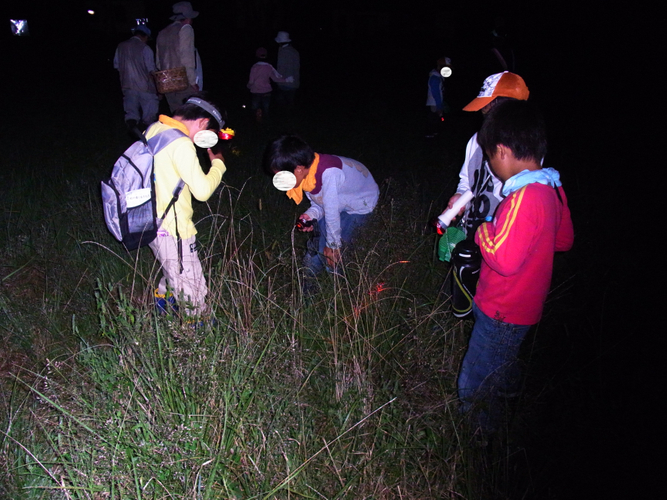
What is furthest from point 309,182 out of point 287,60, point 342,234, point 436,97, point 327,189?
point 287,60

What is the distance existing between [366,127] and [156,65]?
4.73 metres

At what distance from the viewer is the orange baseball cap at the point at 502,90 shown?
2.44m

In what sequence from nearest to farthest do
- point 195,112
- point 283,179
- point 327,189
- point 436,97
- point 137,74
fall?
point 195,112 < point 283,179 < point 327,189 < point 137,74 < point 436,97

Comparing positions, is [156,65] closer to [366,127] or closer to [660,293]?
[366,127]

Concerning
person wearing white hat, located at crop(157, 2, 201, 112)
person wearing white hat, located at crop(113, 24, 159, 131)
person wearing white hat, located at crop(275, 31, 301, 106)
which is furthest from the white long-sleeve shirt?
person wearing white hat, located at crop(275, 31, 301, 106)

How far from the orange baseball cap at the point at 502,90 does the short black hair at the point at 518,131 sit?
1.73 feet

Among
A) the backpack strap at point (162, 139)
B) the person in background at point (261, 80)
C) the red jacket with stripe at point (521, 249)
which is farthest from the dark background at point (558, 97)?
the person in background at point (261, 80)

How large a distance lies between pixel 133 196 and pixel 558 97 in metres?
13.7

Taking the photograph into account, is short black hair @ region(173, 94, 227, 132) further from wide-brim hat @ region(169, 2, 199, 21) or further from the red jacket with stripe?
wide-brim hat @ region(169, 2, 199, 21)

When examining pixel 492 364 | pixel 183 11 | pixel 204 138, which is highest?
pixel 183 11

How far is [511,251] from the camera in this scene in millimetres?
1761

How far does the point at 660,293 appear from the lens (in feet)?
12.4

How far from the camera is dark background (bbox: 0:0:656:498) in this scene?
2309 mm

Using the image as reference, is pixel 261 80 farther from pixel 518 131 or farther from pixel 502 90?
pixel 518 131
